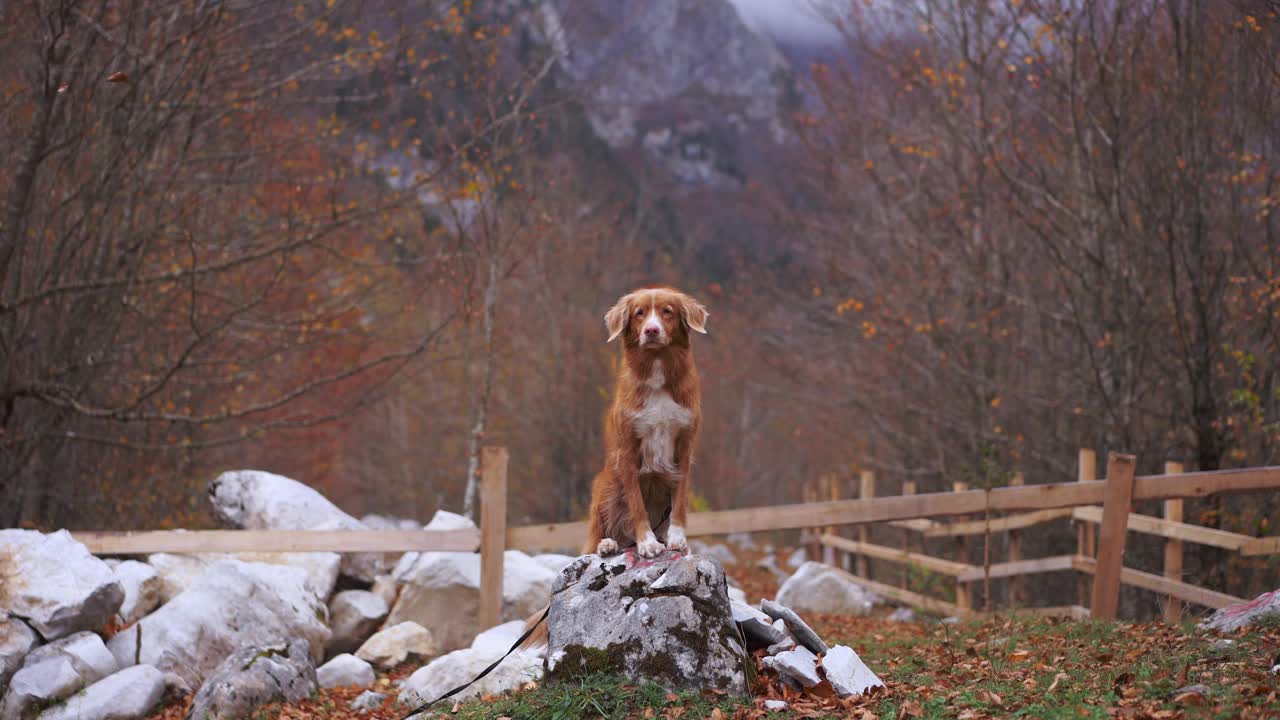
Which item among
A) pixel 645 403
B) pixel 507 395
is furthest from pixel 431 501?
pixel 645 403

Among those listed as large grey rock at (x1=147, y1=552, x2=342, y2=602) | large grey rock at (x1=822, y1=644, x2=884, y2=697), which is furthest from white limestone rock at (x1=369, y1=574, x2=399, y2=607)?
large grey rock at (x1=822, y1=644, x2=884, y2=697)

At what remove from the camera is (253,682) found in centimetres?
643

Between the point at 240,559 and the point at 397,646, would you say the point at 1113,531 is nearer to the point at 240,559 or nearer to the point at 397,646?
the point at 397,646

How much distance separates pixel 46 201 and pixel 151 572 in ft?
14.0

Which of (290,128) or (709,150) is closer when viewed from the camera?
(290,128)

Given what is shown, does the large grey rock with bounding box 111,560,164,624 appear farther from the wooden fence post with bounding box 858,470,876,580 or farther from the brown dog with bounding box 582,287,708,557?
the wooden fence post with bounding box 858,470,876,580

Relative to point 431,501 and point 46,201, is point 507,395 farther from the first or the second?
point 46,201

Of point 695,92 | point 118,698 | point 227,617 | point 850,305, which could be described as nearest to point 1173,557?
point 850,305

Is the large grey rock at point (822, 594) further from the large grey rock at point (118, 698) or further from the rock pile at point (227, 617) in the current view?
the large grey rock at point (118, 698)

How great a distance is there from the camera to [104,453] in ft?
41.2

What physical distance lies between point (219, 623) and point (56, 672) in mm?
1199

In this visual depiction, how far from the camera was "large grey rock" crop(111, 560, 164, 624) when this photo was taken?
7785 millimetres

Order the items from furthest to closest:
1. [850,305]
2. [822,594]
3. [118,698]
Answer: [850,305]
[822,594]
[118,698]

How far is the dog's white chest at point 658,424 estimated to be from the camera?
4980 millimetres
